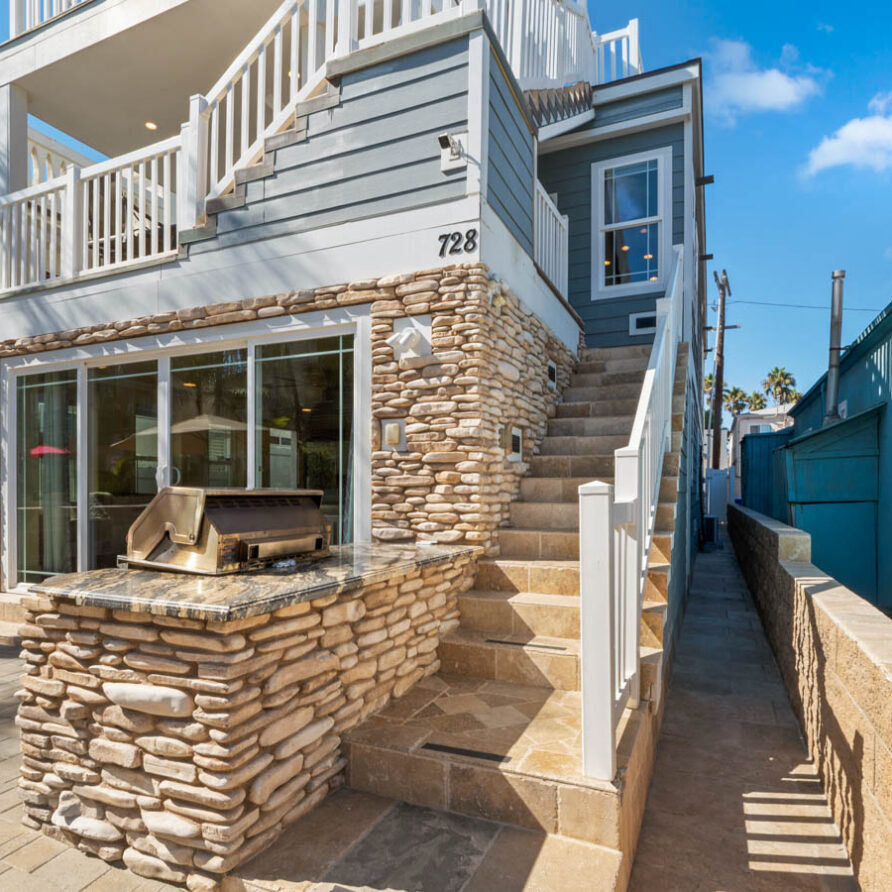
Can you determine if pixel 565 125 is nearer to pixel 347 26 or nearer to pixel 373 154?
pixel 347 26

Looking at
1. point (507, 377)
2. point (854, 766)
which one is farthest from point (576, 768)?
point (507, 377)

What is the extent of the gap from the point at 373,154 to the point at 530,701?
11.2 ft

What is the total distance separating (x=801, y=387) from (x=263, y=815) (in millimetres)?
38972

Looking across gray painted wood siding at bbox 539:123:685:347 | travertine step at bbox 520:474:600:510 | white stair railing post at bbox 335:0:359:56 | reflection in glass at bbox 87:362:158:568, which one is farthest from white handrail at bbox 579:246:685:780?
gray painted wood siding at bbox 539:123:685:347

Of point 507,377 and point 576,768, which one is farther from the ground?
point 507,377

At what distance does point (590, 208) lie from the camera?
693cm

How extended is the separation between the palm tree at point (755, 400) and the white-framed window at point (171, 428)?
1400 inches

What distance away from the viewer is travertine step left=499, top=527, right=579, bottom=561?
370cm

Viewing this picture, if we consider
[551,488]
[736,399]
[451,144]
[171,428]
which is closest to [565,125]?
[451,144]

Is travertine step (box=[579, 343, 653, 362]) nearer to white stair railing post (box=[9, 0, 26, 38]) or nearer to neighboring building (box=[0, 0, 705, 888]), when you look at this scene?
neighboring building (box=[0, 0, 705, 888])

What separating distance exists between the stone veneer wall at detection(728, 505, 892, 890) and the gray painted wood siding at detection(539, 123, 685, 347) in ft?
11.3

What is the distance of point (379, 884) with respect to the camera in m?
1.78

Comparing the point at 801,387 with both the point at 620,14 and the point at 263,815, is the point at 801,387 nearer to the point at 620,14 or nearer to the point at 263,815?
the point at 620,14

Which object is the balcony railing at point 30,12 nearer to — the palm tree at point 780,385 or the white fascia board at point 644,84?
the white fascia board at point 644,84
